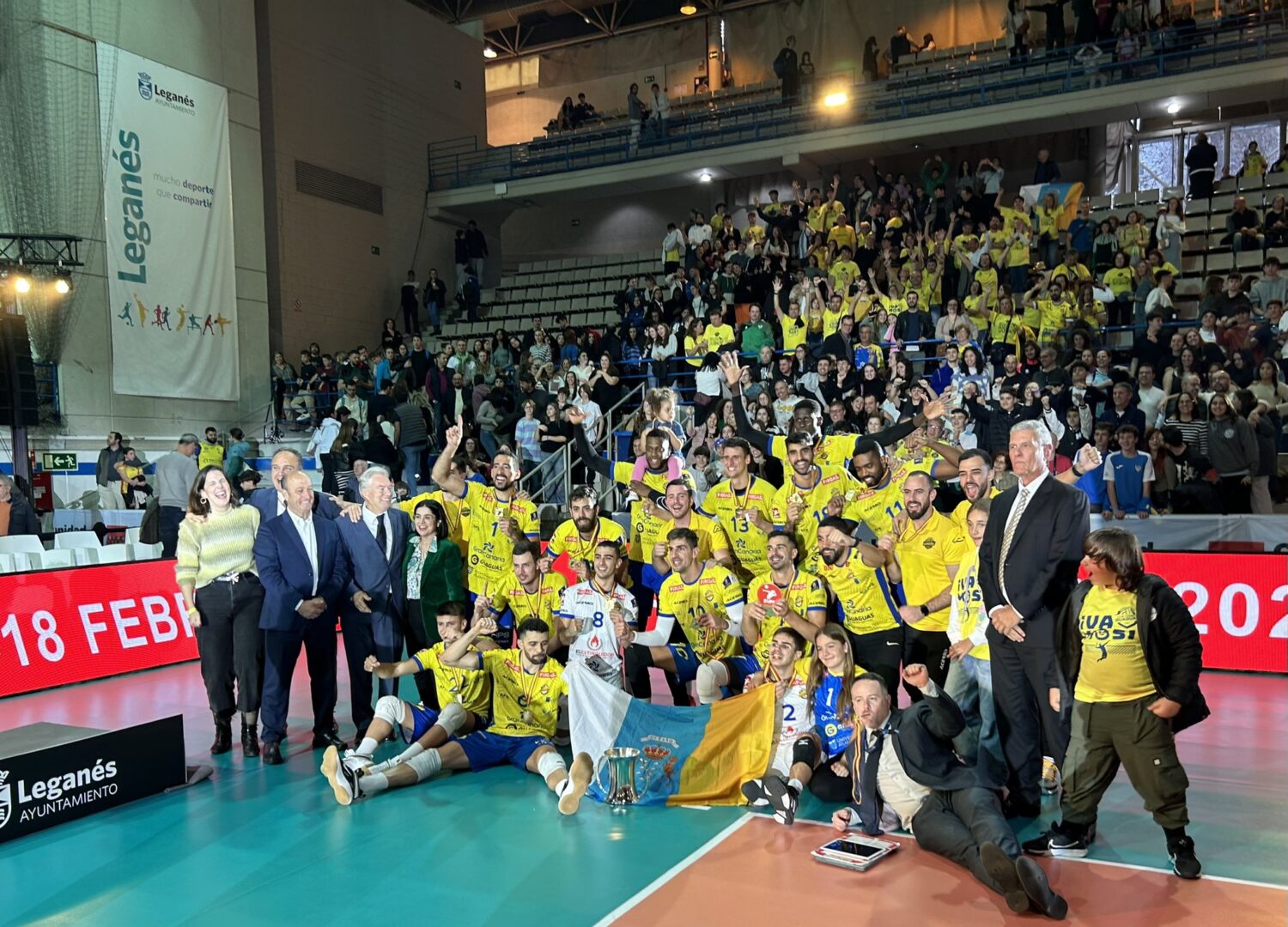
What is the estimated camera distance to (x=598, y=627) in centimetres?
741

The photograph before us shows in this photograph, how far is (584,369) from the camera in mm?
17250

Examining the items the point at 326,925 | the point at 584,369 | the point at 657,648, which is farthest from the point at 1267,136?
the point at 326,925

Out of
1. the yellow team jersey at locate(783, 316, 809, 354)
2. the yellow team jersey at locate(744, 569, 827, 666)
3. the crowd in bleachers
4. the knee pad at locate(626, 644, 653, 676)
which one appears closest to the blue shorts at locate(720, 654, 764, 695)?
the yellow team jersey at locate(744, 569, 827, 666)

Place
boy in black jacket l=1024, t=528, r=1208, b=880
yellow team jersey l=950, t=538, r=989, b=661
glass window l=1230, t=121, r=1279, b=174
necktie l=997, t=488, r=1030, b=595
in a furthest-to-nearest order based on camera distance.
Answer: glass window l=1230, t=121, r=1279, b=174, yellow team jersey l=950, t=538, r=989, b=661, necktie l=997, t=488, r=1030, b=595, boy in black jacket l=1024, t=528, r=1208, b=880

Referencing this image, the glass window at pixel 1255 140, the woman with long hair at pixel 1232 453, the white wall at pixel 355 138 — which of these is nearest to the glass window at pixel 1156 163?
the glass window at pixel 1255 140

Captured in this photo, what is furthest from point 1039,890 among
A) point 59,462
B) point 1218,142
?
point 1218,142

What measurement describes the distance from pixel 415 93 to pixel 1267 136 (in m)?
21.3

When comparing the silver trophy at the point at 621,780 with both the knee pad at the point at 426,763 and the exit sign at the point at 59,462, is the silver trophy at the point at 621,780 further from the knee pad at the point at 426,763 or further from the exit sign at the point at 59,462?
the exit sign at the point at 59,462

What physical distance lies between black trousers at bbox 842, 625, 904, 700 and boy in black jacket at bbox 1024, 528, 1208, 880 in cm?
179

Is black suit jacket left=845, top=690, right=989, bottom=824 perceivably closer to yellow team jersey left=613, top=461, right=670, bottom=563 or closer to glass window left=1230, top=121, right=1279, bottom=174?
yellow team jersey left=613, top=461, right=670, bottom=563

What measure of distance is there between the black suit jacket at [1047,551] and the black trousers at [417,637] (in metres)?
4.36

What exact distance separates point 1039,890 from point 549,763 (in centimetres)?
317

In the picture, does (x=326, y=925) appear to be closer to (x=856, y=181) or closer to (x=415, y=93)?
(x=856, y=181)

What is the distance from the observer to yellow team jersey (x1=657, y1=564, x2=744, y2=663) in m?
7.39
